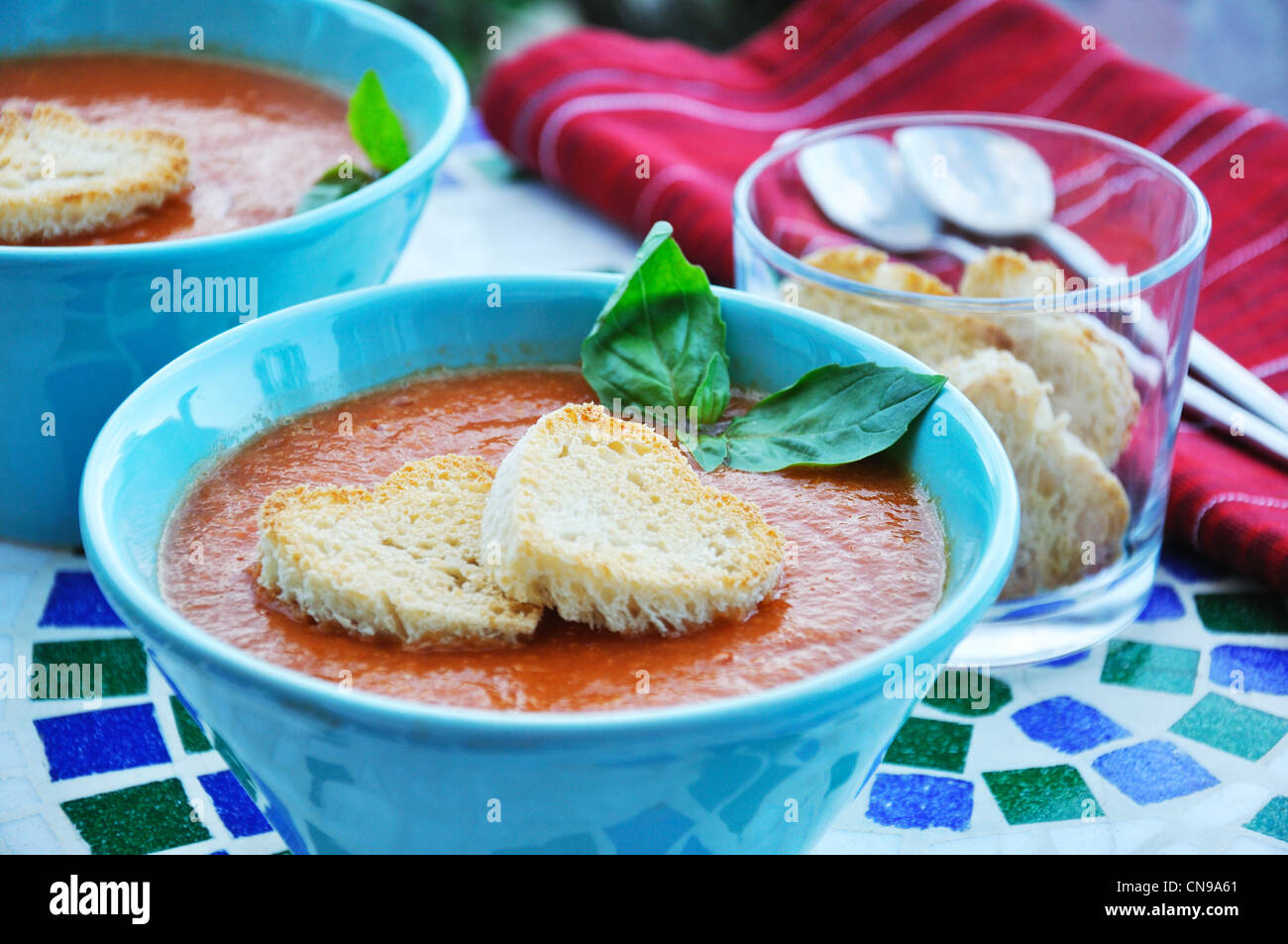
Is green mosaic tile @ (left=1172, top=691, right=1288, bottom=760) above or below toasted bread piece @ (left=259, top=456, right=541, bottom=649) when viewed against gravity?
below

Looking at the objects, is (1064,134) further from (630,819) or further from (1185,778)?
(630,819)

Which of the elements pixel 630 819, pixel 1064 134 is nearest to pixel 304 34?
pixel 1064 134

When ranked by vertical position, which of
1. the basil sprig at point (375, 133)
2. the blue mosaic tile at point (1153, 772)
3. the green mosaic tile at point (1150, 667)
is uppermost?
the basil sprig at point (375, 133)

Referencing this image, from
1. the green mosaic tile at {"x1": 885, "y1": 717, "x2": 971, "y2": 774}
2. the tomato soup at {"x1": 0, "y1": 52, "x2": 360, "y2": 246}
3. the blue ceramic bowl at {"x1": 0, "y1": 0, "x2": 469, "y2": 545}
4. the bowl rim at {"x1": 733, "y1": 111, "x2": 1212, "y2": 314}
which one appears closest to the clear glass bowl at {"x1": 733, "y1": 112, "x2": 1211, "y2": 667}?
the bowl rim at {"x1": 733, "y1": 111, "x2": 1212, "y2": 314}

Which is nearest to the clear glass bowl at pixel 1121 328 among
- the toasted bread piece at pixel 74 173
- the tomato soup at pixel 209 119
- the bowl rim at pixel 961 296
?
the bowl rim at pixel 961 296

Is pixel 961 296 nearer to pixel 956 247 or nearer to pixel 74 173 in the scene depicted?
pixel 956 247

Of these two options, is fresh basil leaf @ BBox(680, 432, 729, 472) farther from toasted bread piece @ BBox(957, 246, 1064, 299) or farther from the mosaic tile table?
toasted bread piece @ BBox(957, 246, 1064, 299)

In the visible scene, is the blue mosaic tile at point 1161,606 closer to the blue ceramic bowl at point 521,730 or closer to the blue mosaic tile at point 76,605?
the blue ceramic bowl at point 521,730
